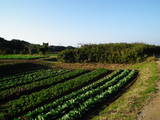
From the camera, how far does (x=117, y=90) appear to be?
1283cm

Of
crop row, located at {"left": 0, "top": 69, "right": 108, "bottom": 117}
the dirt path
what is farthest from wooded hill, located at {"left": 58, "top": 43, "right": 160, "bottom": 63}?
the dirt path

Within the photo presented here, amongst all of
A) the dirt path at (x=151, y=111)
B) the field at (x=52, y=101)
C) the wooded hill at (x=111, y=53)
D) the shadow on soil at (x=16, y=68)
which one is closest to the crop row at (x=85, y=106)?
the field at (x=52, y=101)

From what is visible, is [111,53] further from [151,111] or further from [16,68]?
[151,111]

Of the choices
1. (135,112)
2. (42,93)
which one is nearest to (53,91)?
(42,93)

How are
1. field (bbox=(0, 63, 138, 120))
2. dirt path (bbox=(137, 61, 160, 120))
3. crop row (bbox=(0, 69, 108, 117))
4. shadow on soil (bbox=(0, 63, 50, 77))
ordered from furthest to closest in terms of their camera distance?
shadow on soil (bbox=(0, 63, 50, 77))
crop row (bbox=(0, 69, 108, 117))
field (bbox=(0, 63, 138, 120))
dirt path (bbox=(137, 61, 160, 120))

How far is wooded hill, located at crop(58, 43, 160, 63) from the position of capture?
26844mm

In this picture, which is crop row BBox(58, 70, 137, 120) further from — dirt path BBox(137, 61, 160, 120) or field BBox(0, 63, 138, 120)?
dirt path BBox(137, 61, 160, 120)

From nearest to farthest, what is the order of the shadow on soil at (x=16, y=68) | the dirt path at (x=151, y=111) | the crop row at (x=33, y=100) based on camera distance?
the dirt path at (x=151, y=111)
the crop row at (x=33, y=100)
the shadow on soil at (x=16, y=68)

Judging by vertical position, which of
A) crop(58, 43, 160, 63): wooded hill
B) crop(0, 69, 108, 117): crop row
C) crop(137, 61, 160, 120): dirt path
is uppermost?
crop(58, 43, 160, 63): wooded hill

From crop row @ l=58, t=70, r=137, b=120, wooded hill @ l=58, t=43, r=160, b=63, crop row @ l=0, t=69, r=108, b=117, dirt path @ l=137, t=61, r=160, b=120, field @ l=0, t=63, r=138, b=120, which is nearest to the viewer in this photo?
dirt path @ l=137, t=61, r=160, b=120

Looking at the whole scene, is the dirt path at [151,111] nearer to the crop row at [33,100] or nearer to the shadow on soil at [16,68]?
the crop row at [33,100]

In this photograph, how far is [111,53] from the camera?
2895 cm

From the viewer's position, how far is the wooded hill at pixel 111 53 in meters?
26.8

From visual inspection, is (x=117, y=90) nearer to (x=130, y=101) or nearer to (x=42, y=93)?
(x=130, y=101)
